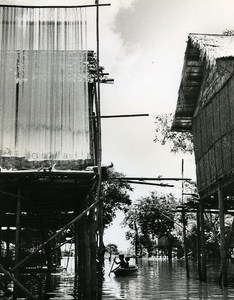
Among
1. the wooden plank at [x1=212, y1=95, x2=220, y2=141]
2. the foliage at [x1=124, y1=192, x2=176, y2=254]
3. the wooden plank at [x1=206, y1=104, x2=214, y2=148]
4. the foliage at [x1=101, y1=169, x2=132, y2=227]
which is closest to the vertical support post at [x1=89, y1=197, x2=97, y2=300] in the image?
the wooden plank at [x1=212, y1=95, x2=220, y2=141]

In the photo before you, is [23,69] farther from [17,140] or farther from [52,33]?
[17,140]

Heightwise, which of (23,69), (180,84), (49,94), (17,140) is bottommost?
(17,140)

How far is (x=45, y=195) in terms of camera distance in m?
11.8

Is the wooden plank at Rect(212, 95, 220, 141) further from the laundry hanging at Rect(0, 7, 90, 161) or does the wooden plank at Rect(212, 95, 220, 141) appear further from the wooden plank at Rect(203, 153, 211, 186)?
the laundry hanging at Rect(0, 7, 90, 161)

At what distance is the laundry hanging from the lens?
9.44 metres

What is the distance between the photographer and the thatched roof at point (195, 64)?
13781mm

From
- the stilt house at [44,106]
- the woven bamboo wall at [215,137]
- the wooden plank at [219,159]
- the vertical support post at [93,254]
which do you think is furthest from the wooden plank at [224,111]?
the vertical support post at [93,254]

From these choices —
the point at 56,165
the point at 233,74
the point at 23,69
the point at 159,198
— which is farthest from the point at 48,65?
the point at 159,198

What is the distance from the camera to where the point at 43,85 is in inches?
388

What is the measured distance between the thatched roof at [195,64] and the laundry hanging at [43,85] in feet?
16.5

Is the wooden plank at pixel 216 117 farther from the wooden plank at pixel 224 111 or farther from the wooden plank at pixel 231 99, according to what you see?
the wooden plank at pixel 231 99

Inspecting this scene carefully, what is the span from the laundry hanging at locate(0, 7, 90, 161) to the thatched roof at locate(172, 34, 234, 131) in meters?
5.03

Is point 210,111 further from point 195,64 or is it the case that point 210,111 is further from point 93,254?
point 93,254

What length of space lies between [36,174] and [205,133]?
29.7 feet
